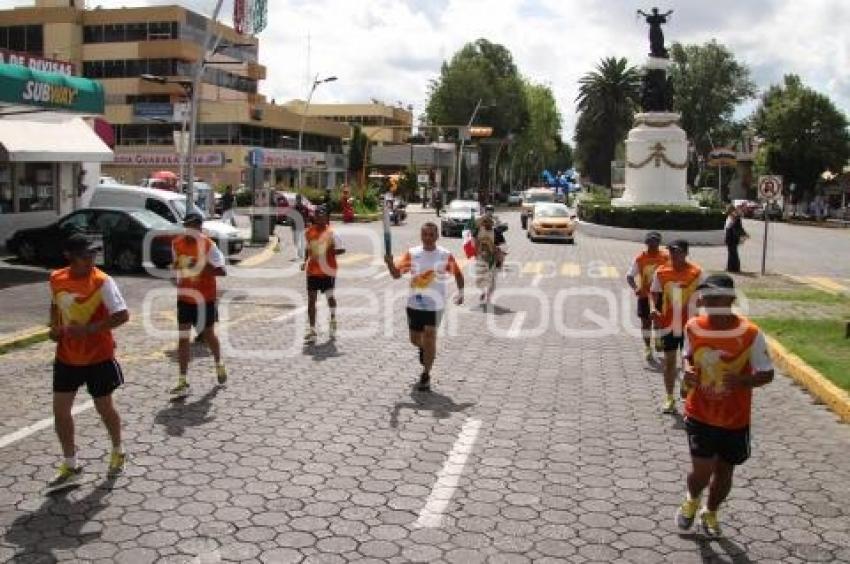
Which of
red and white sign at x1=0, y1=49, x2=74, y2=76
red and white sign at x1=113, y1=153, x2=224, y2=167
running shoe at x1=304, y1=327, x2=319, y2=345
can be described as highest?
red and white sign at x1=0, y1=49, x2=74, y2=76

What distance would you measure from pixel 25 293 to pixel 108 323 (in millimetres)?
11078

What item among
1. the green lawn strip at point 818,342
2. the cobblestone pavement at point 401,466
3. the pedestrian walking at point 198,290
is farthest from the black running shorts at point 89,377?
the green lawn strip at point 818,342

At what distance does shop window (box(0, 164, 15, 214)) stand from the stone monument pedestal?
2781cm

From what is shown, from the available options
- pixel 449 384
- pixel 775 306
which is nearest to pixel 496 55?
pixel 775 306

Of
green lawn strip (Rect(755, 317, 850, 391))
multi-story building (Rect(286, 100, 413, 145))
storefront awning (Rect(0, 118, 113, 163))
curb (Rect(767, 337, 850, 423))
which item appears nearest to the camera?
curb (Rect(767, 337, 850, 423))

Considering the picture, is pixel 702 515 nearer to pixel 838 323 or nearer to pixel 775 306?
pixel 838 323

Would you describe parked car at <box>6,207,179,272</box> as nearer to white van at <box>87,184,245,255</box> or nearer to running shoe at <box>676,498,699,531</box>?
white van at <box>87,184,245,255</box>

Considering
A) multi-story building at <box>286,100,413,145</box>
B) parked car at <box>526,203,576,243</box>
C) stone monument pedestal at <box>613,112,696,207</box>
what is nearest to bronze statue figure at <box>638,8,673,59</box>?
stone monument pedestal at <box>613,112,696,207</box>

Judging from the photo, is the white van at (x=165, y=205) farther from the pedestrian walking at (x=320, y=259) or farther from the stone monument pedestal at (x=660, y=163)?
the stone monument pedestal at (x=660, y=163)

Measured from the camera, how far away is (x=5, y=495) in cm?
596

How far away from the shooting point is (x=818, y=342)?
12117 millimetres

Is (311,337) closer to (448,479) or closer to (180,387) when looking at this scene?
(180,387)

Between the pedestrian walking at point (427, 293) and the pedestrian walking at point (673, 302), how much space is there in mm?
2214

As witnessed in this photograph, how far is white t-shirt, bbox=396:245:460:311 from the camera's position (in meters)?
9.31
